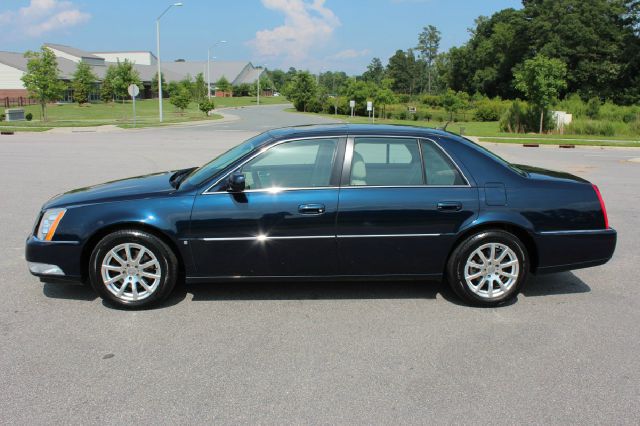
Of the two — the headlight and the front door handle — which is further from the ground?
the front door handle

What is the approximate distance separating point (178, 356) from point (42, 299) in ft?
6.19

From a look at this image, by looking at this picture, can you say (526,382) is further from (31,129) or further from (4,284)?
(31,129)

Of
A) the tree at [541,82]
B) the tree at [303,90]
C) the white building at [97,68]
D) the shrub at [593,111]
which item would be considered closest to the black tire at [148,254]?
the tree at [541,82]

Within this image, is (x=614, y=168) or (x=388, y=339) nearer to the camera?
(x=388, y=339)

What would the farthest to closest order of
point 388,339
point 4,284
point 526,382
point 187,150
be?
point 187,150, point 4,284, point 388,339, point 526,382

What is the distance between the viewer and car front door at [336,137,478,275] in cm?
468

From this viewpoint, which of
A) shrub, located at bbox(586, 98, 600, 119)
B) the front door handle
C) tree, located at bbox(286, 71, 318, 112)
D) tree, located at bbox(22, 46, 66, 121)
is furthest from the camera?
tree, located at bbox(286, 71, 318, 112)

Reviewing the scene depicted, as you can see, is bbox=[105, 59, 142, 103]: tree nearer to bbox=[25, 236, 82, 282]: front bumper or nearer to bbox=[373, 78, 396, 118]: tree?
bbox=[373, 78, 396, 118]: tree

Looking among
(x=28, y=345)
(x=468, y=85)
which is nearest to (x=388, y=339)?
(x=28, y=345)

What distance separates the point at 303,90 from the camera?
73.3 m

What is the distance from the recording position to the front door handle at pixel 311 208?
4.62m

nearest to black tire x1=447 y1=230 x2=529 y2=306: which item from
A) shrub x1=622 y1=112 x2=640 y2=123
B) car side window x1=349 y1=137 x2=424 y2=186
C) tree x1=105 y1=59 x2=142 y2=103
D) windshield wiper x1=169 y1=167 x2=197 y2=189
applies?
car side window x1=349 y1=137 x2=424 y2=186

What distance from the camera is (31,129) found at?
102 ft

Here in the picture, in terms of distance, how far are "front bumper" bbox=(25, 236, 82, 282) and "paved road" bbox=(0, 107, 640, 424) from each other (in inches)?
12.4
